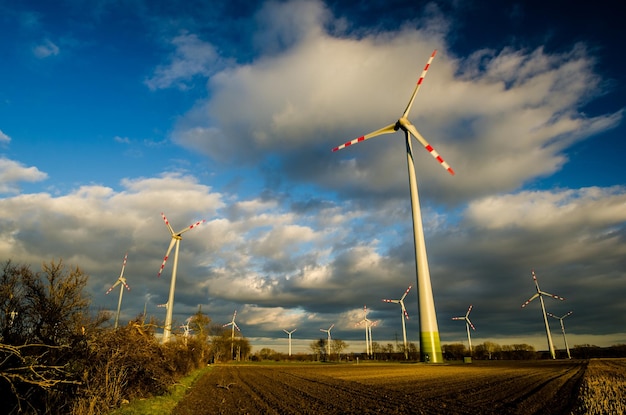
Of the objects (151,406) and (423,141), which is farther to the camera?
(423,141)

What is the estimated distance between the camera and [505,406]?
1947 cm

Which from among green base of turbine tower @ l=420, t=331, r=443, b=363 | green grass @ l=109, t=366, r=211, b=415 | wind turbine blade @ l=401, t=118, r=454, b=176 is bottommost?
green grass @ l=109, t=366, r=211, b=415

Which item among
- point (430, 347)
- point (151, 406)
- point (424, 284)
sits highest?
point (424, 284)

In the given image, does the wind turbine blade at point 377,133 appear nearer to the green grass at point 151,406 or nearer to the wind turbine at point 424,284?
the wind turbine at point 424,284

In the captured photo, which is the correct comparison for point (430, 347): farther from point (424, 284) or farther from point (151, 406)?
point (151, 406)

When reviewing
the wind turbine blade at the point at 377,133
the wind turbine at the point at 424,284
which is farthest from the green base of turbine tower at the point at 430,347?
the wind turbine blade at the point at 377,133

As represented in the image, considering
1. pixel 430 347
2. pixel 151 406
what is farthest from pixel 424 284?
pixel 151 406

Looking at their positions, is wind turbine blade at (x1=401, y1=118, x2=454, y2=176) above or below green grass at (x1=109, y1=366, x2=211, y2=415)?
above

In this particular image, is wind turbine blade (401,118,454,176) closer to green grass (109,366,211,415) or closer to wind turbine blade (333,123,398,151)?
wind turbine blade (333,123,398,151)

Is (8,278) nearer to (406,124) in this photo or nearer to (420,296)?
(420,296)

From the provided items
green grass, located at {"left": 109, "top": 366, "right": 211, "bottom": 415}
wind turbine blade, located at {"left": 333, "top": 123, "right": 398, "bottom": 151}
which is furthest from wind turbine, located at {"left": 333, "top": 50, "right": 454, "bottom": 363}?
green grass, located at {"left": 109, "top": 366, "right": 211, "bottom": 415}

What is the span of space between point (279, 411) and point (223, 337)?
114753 mm

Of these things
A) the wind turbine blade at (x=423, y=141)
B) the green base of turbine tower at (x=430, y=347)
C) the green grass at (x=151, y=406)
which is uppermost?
the wind turbine blade at (x=423, y=141)

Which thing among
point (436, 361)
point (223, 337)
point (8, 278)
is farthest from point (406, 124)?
point (223, 337)
